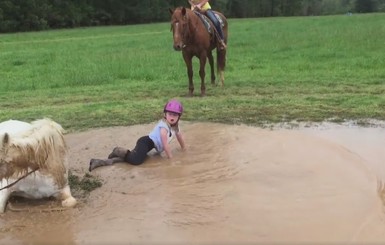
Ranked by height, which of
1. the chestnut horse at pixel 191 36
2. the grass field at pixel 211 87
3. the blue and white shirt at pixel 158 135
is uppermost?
the chestnut horse at pixel 191 36

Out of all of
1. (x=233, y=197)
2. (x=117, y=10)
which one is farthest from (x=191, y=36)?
(x=117, y=10)

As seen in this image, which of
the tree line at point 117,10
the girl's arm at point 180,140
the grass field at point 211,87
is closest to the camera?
the girl's arm at point 180,140

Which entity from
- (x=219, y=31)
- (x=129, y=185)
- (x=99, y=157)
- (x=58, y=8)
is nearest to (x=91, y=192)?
(x=129, y=185)

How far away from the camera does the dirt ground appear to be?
171 inches

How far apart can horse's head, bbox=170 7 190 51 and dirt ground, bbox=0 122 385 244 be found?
361 centimetres

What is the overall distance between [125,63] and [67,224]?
13252mm

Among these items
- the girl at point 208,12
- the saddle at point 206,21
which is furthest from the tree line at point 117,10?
the saddle at point 206,21

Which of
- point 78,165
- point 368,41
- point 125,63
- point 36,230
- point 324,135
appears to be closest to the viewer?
point 36,230

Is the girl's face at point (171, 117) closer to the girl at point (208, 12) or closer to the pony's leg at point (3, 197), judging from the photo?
the pony's leg at point (3, 197)

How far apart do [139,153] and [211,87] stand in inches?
243

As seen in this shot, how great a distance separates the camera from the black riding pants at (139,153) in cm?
631

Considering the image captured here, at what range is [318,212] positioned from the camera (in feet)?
15.2

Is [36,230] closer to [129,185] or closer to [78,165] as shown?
[129,185]

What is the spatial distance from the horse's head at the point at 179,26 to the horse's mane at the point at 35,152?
5697 millimetres
